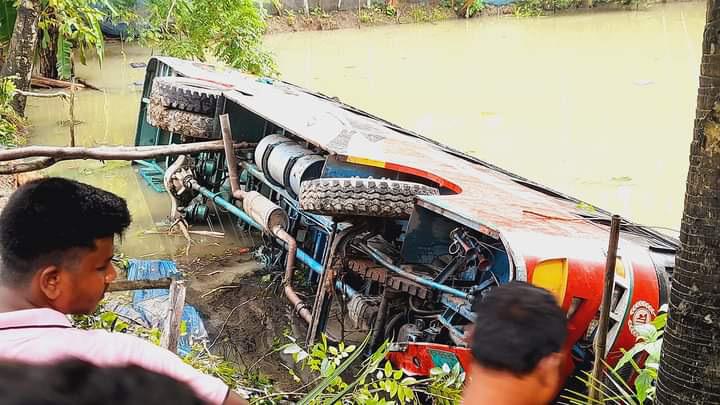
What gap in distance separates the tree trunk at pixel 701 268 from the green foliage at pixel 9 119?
1053 centimetres

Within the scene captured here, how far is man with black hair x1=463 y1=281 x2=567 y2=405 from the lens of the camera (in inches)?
58.6

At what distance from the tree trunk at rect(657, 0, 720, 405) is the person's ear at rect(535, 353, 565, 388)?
4.16ft

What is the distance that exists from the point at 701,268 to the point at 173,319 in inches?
97.1

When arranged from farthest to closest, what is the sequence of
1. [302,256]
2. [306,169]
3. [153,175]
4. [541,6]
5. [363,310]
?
[541,6], [153,175], [302,256], [306,169], [363,310]

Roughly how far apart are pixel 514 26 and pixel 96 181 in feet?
71.8

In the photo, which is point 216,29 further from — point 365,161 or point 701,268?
point 701,268

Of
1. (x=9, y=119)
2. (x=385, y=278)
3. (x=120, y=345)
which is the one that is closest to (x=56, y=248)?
(x=120, y=345)

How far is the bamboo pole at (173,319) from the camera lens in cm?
386

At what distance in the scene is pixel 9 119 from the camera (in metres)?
12.8

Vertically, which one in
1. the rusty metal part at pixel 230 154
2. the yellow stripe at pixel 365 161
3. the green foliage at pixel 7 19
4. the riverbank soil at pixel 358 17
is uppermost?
the riverbank soil at pixel 358 17

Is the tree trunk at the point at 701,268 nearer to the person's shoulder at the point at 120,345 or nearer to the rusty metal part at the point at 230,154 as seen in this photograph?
the person's shoulder at the point at 120,345

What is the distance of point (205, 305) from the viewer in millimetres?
7074

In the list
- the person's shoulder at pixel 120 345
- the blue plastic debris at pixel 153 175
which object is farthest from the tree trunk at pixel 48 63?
the person's shoulder at pixel 120 345

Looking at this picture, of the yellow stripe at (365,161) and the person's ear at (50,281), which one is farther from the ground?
the person's ear at (50,281)
